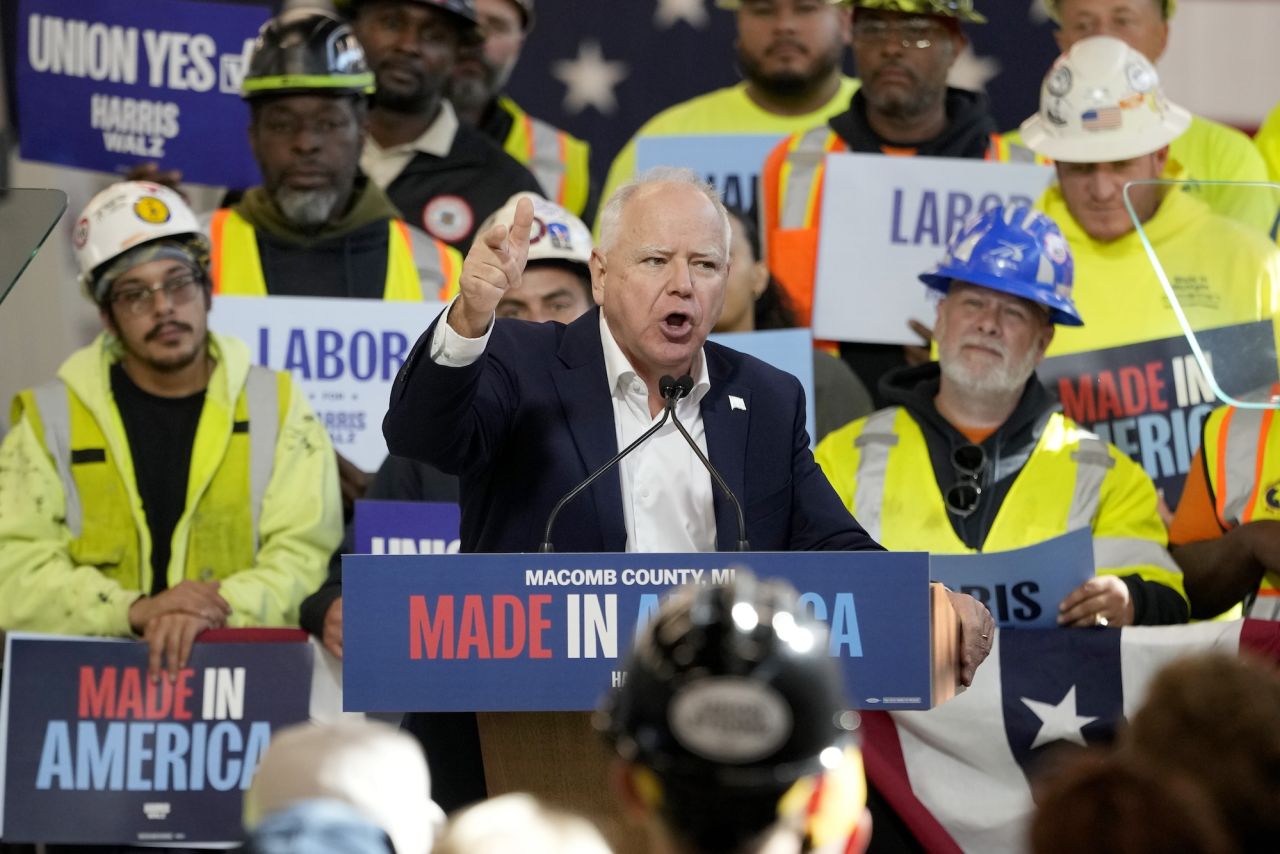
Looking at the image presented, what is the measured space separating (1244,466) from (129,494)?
3203 mm

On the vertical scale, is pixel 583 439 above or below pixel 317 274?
below

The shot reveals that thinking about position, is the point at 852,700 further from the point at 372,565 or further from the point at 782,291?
the point at 782,291

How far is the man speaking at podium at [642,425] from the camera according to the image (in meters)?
4.13

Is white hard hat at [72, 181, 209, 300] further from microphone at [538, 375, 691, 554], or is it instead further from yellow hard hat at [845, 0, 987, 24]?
microphone at [538, 375, 691, 554]

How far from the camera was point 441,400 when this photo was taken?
12.6ft

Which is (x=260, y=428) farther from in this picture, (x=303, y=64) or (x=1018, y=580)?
(x=1018, y=580)

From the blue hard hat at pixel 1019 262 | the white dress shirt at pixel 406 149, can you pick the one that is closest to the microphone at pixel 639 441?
the blue hard hat at pixel 1019 262

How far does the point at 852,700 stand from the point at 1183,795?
5.20ft

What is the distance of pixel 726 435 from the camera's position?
4262 mm

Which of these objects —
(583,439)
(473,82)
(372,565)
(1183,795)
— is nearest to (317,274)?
(473,82)

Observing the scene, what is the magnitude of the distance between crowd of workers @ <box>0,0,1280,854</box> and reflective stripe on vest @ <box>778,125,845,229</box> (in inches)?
0.4

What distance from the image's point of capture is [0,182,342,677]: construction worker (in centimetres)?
603

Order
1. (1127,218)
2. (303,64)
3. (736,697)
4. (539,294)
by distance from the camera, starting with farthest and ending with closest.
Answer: (303,64) < (1127,218) < (539,294) < (736,697)

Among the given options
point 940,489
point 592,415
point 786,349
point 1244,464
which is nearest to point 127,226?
point 786,349
